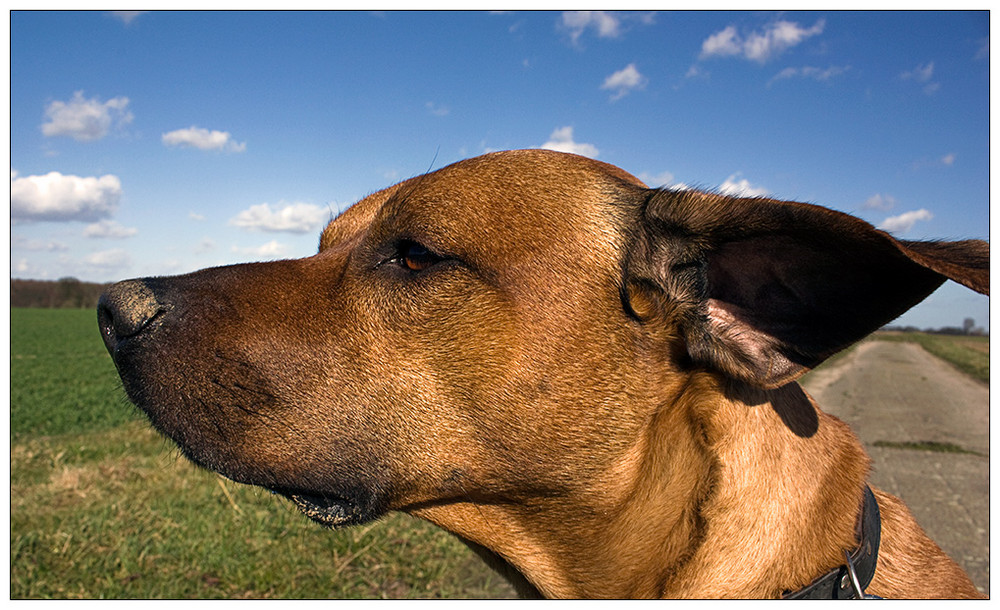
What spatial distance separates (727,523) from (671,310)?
76 centimetres

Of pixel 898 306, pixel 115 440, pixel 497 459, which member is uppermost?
pixel 898 306

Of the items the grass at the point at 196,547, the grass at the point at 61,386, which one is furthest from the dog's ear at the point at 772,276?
the grass at the point at 196,547

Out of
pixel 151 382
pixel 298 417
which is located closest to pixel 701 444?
pixel 298 417

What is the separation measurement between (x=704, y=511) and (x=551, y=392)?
66 centimetres

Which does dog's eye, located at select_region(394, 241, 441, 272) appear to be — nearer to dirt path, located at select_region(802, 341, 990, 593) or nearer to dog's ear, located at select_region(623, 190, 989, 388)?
dog's ear, located at select_region(623, 190, 989, 388)

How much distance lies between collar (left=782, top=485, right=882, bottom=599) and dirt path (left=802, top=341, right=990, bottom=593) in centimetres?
33

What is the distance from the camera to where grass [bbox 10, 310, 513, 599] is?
5.66m

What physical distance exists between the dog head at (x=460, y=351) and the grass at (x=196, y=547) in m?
1.65

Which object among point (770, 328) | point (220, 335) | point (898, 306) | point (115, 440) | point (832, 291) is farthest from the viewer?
point (115, 440)

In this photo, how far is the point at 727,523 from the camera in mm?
2283

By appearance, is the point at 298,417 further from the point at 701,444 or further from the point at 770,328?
the point at 770,328

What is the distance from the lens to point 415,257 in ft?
8.62

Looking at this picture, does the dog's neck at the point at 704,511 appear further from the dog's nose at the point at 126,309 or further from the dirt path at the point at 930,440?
the dog's nose at the point at 126,309

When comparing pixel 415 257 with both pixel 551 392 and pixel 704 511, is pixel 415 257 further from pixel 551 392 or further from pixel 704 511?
pixel 704 511
